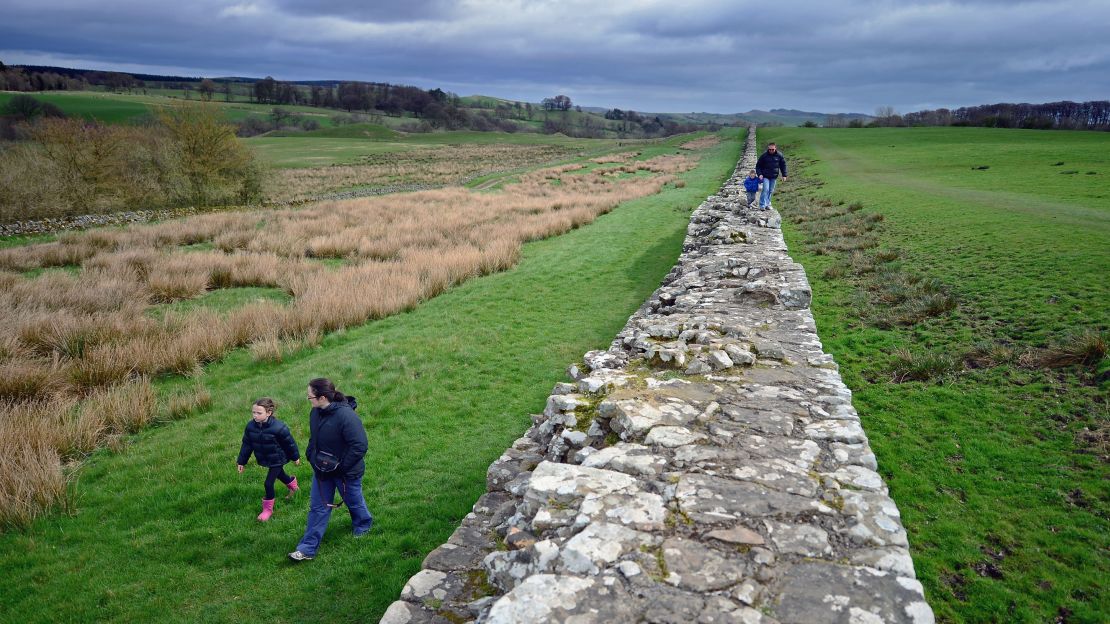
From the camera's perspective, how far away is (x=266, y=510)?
616 cm

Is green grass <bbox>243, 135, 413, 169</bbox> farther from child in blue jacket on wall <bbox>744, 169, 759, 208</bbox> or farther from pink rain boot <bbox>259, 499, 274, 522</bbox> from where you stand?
pink rain boot <bbox>259, 499, 274, 522</bbox>

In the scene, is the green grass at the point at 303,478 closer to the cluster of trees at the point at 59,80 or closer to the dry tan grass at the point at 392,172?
the dry tan grass at the point at 392,172

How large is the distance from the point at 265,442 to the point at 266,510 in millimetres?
747

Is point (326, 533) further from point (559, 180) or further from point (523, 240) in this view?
point (559, 180)

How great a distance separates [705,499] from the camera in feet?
13.3

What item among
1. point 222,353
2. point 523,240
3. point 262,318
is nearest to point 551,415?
point 222,353

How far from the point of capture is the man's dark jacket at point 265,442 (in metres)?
6.15

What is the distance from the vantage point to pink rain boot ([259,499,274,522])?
611cm

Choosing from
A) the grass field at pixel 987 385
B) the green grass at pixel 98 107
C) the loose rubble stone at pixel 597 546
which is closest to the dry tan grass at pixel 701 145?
the grass field at pixel 987 385

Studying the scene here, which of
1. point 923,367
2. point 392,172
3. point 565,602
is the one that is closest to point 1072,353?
point 923,367

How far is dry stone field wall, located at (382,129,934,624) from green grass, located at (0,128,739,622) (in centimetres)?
136

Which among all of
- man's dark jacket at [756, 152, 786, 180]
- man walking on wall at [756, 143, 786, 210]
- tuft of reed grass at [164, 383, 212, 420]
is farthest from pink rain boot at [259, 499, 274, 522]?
man's dark jacket at [756, 152, 786, 180]

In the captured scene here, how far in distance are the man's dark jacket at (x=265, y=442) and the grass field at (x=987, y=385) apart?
20.8 feet

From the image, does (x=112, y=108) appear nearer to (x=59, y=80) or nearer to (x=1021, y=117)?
(x=59, y=80)
